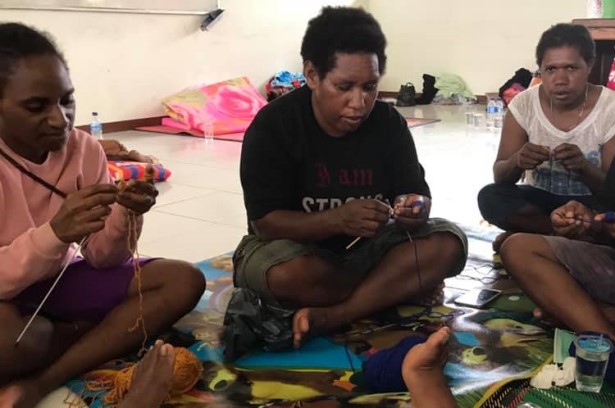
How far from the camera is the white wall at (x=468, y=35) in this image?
645 centimetres

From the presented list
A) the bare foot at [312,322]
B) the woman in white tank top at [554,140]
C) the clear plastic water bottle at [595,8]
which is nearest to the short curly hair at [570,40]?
the woman in white tank top at [554,140]

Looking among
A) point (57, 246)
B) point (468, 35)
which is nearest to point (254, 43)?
point (468, 35)

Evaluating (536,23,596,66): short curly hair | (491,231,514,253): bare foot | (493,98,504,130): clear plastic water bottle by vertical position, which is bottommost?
(493,98,504,130): clear plastic water bottle

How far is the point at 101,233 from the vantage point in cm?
141

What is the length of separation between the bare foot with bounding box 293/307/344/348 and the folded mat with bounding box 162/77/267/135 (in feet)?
11.2

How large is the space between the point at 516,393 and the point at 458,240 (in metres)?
0.55

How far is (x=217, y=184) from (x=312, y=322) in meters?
1.83

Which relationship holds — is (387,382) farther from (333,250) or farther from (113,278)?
(113,278)

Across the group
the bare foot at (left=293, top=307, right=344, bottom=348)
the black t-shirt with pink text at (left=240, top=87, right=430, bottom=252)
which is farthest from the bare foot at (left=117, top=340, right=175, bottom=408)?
the black t-shirt with pink text at (left=240, top=87, right=430, bottom=252)

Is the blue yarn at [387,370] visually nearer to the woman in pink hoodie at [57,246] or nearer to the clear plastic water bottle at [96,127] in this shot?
the woman in pink hoodie at [57,246]

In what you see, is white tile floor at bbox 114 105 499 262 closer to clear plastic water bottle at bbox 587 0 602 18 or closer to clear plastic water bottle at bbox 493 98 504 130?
clear plastic water bottle at bbox 493 98 504 130

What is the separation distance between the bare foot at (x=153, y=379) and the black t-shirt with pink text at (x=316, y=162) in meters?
0.50

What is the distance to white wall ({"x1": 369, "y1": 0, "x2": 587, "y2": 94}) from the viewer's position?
645 centimetres

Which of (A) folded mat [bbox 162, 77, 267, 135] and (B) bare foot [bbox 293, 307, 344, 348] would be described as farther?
(A) folded mat [bbox 162, 77, 267, 135]
